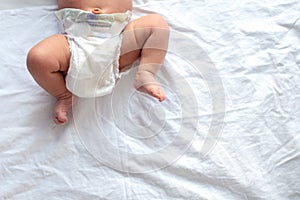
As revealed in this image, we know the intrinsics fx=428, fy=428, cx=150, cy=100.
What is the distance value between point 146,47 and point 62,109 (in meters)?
0.20

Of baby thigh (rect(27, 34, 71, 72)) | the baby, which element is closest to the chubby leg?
the baby

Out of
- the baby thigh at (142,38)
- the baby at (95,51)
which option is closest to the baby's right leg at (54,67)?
the baby at (95,51)

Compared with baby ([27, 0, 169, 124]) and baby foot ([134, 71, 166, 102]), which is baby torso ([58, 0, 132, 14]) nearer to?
baby ([27, 0, 169, 124])

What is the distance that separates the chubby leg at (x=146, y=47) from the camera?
81cm

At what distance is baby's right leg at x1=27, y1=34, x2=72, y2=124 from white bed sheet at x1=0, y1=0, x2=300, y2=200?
0.02 meters

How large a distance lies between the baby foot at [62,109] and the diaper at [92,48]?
0.08 feet

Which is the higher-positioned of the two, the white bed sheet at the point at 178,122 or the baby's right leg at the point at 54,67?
the baby's right leg at the point at 54,67

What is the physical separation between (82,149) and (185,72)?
248 mm

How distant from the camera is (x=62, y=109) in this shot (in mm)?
772

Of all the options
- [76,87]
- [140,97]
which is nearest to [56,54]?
[76,87]

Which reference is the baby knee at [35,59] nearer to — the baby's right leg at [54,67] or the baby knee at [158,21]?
the baby's right leg at [54,67]

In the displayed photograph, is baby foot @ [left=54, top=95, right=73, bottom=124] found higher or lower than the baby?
lower

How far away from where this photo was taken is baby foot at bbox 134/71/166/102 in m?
0.79

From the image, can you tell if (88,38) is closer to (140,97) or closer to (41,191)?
(140,97)
